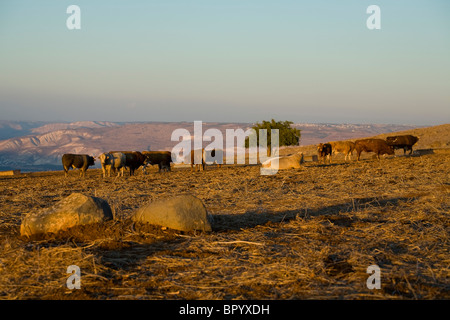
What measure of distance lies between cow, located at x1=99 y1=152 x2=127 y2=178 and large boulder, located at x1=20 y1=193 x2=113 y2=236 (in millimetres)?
19675

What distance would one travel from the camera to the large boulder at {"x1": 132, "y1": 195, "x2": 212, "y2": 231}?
7.96 m

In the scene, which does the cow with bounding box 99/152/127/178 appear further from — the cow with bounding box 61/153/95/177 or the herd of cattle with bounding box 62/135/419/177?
the cow with bounding box 61/153/95/177

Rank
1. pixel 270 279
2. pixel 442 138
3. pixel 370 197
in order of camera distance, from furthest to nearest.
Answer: pixel 442 138
pixel 370 197
pixel 270 279

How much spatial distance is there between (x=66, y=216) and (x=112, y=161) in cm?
2064

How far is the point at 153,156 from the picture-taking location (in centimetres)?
3138

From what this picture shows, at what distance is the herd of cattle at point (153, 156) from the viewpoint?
28005 millimetres

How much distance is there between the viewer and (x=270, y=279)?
17.7 feet

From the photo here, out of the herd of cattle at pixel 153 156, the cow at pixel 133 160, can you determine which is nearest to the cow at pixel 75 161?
the herd of cattle at pixel 153 156

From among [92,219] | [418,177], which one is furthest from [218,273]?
[418,177]

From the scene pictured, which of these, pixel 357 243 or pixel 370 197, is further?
pixel 370 197

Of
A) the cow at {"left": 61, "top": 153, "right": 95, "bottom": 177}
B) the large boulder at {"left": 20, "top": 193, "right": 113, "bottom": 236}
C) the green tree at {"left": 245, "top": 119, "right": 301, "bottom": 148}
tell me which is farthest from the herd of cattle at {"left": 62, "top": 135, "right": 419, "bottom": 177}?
the large boulder at {"left": 20, "top": 193, "right": 113, "bottom": 236}

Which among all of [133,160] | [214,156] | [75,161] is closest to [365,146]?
[214,156]

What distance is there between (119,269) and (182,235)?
188 cm
